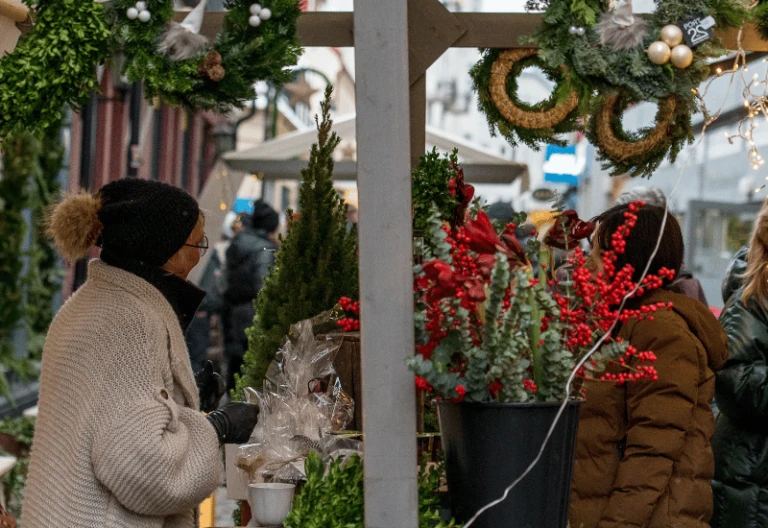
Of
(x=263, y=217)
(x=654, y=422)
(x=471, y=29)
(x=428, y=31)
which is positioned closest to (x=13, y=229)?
(x=263, y=217)

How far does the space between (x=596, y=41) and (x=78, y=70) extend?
128cm

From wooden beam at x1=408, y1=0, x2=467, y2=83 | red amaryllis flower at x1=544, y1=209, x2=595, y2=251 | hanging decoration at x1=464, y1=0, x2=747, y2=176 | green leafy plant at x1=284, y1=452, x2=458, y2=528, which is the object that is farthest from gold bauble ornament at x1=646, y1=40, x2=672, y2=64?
green leafy plant at x1=284, y1=452, x2=458, y2=528

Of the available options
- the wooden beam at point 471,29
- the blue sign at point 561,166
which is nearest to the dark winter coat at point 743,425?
the wooden beam at point 471,29

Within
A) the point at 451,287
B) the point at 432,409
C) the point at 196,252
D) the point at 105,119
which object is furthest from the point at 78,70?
the point at 105,119

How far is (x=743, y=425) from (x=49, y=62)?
2.51 metres

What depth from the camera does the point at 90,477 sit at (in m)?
2.40

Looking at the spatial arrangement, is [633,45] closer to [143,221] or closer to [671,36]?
[671,36]

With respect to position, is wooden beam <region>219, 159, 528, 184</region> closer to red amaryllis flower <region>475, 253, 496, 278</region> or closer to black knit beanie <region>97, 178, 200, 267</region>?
black knit beanie <region>97, 178, 200, 267</region>

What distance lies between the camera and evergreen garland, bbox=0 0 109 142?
2.60 meters

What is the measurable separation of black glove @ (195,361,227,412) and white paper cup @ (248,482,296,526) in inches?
25.0

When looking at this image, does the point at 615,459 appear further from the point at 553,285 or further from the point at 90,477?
the point at 90,477

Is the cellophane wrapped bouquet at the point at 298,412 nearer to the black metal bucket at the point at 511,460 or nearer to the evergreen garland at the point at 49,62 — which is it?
the black metal bucket at the point at 511,460

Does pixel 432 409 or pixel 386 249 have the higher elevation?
pixel 386 249

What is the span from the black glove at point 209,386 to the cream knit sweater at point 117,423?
0.58 metres
